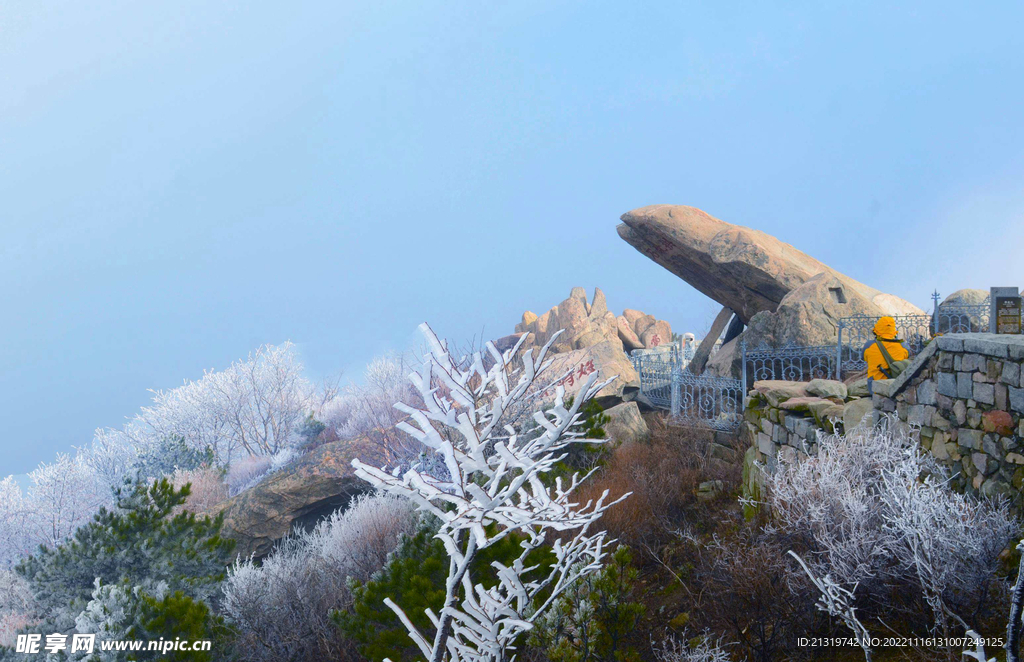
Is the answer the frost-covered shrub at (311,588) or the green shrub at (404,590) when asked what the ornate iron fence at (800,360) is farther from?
the green shrub at (404,590)

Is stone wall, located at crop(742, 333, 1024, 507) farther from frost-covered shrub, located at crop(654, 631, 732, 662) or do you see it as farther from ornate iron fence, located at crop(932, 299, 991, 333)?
ornate iron fence, located at crop(932, 299, 991, 333)

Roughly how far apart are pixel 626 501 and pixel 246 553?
7295 mm

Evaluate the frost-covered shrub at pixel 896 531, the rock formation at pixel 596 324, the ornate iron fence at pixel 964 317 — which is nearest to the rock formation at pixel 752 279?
the ornate iron fence at pixel 964 317

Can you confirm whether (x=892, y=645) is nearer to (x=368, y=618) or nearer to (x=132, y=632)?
(x=368, y=618)

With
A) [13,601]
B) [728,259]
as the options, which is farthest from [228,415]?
[728,259]

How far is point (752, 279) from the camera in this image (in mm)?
14539

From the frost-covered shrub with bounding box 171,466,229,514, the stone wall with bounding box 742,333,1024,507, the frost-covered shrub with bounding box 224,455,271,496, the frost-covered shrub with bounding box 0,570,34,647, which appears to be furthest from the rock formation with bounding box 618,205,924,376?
the frost-covered shrub with bounding box 0,570,34,647

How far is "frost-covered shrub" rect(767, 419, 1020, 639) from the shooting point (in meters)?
3.54

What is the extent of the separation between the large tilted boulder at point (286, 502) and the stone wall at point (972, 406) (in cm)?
866

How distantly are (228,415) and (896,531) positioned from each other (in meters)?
18.4

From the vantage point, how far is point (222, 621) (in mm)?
4875

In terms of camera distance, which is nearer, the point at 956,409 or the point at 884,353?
the point at 956,409

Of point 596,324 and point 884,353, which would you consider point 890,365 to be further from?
point 596,324

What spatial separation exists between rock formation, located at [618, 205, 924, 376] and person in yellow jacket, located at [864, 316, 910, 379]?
18.3ft
